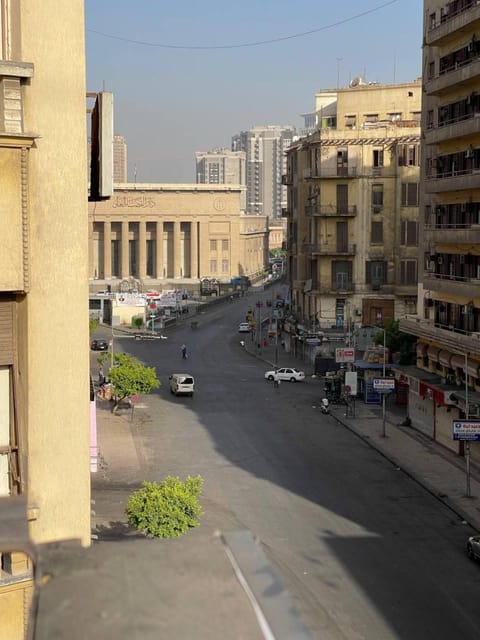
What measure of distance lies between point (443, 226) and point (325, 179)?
95.8 feet

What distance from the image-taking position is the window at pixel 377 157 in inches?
2534

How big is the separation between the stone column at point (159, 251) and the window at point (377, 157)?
71.7 metres

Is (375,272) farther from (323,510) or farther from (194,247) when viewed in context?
(194,247)

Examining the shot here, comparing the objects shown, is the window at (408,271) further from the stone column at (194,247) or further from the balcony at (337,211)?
the stone column at (194,247)

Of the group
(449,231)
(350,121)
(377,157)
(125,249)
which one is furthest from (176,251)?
(449,231)

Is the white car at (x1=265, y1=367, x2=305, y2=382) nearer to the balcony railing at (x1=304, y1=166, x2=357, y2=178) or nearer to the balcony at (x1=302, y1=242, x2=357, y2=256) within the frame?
the balcony at (x1=302, y1=242, x2=357, y2=256)

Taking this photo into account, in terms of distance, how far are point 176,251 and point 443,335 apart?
102553mm

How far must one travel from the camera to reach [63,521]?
6.57 metres

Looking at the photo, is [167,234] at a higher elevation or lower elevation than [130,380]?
higher

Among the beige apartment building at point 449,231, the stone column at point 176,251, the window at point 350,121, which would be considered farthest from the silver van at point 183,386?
the stone column at point 176,251

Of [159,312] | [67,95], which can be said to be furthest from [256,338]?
[67,95]

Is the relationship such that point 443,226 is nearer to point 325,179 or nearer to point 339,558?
point 339,558

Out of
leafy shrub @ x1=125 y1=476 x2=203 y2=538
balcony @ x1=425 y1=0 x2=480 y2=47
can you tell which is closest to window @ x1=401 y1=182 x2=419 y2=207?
balcony @ x1=425 y1=0 x2=480 y2=47

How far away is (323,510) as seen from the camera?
26438 mm
